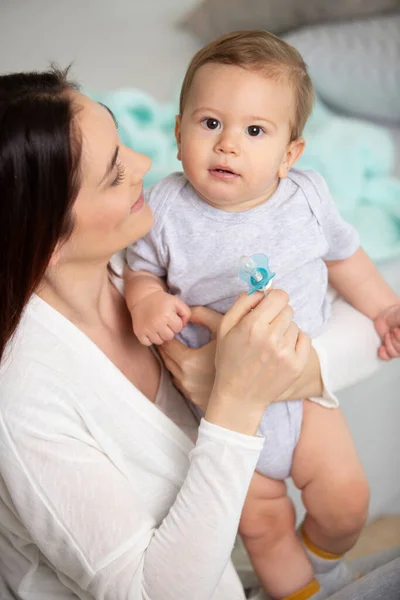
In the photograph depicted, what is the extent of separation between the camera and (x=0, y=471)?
81 cm

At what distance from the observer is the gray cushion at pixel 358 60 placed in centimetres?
155

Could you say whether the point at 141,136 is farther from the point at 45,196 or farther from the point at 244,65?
the point at 45,196

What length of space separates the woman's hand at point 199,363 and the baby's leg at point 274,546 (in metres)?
0.17

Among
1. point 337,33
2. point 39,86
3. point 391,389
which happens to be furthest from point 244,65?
point 337,33

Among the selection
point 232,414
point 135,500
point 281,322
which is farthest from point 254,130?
point 135,500

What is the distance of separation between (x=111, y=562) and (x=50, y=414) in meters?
0.18

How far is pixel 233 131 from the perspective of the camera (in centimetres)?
86

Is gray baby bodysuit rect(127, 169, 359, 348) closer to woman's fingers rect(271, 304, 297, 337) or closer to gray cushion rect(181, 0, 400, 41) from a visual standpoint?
woman's fingers rect(271, 304, 297, 337)

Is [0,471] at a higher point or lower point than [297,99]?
lower

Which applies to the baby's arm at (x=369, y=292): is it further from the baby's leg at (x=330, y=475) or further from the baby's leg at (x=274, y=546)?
the baby's leg at (x=274, y=546)

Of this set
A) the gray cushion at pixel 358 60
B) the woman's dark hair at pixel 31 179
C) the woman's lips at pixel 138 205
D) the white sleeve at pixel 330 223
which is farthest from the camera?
the gray cushion at pixel 358 60

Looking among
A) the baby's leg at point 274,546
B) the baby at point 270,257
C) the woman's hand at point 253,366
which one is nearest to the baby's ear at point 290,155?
the baby at point 270,257

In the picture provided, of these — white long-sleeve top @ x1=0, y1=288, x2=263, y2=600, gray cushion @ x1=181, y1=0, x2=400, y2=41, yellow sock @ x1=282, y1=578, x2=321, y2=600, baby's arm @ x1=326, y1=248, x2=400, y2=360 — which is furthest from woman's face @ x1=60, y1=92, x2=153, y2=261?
gray cushion @ x1=181, y1=0, x2=400, y2=41

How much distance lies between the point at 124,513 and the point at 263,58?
0.58 m
